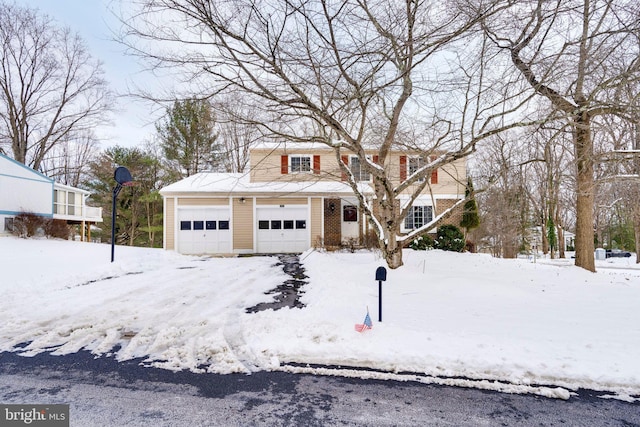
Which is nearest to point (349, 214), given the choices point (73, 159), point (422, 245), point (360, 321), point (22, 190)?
point (422, 245)

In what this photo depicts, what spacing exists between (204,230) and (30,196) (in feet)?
34.4

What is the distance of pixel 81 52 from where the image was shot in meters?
22.4

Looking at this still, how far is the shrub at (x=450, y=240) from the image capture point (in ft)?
47.6

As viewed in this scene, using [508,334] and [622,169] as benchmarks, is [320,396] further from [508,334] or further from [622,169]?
[622,169]

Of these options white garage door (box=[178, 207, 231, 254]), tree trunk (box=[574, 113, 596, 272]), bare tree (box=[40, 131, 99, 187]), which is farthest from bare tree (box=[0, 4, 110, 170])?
tree trunk (box=[574, 113, 596, 272])

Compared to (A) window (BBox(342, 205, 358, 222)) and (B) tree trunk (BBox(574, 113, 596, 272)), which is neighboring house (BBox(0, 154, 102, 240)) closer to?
(A) window (BBox(342, 205, 358, 222))

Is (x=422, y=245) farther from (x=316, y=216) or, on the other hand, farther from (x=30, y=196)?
(x=30, y=196)

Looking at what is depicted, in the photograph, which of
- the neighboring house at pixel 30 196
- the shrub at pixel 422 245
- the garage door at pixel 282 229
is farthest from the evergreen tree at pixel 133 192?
the shrub at pixel 422 245

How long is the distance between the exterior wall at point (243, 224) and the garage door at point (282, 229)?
359mm

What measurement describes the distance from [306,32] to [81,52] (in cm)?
2460

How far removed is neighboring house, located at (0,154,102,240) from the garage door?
1059 centimetres

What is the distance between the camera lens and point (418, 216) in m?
17.5

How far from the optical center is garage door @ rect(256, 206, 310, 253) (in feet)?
49.2

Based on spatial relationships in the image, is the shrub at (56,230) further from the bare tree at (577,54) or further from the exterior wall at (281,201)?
the bare tree at (577,54)
